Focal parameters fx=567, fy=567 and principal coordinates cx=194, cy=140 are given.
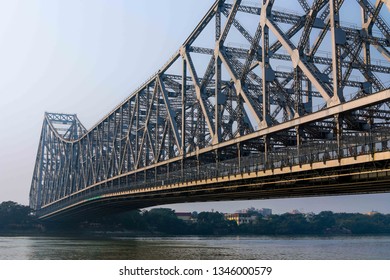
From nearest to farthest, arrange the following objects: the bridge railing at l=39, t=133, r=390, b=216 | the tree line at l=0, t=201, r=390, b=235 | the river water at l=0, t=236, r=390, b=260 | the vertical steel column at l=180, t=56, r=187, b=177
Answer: the bridge railing at l=39, t=133, r=390, b=216, the river water at l=0, t=236, r=390, b=260, the vertical steel column at l=180, t=56, r=187, b=177, the tree line at l=0, t=201, r=390, b=235

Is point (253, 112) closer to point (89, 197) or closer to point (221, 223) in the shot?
point (89, 197)

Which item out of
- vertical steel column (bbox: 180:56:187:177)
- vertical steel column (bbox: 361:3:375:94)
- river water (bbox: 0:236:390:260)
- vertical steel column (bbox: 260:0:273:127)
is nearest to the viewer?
vertical steel column (bbox: 361:3:375:94)

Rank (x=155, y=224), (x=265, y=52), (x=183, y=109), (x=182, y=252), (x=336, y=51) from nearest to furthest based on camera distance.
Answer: (x=336, y=51)
(x=265, y=52)
(x=182, y=252)
(x=183, y=109)
(x=155, y=224)

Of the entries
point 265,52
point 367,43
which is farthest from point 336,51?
point 265,52

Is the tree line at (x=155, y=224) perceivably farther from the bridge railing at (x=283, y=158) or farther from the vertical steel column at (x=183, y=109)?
the bridge railing at (x=283, y=158)

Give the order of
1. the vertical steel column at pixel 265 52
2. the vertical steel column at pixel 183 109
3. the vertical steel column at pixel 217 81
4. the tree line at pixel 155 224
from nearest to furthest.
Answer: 1. the vertical steel column at pixel 265 52
2. the vertical steel column at pixel 217 81
3. the vertical steel column at pixel 183 109
4. the tree line at pixel 155 224

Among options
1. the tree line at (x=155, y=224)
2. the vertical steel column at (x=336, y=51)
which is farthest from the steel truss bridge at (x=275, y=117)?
the tree line at (x=155, y=224)

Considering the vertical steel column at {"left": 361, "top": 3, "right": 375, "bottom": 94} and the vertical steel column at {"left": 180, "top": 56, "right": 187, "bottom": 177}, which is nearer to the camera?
the vertical steel column at {"left": 361, "top": 3, "right": 375, "bottom": 94}

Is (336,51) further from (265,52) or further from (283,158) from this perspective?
(265,52)

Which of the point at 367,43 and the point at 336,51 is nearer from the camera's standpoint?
the point at 336,51

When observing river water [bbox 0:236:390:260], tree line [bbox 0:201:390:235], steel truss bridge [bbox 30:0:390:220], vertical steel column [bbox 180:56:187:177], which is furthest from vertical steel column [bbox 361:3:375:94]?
tree line [bbox 0:201:390:235]

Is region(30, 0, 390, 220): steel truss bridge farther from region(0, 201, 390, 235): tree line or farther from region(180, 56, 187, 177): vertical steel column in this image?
region(0, 201, 390, 235): tree line
